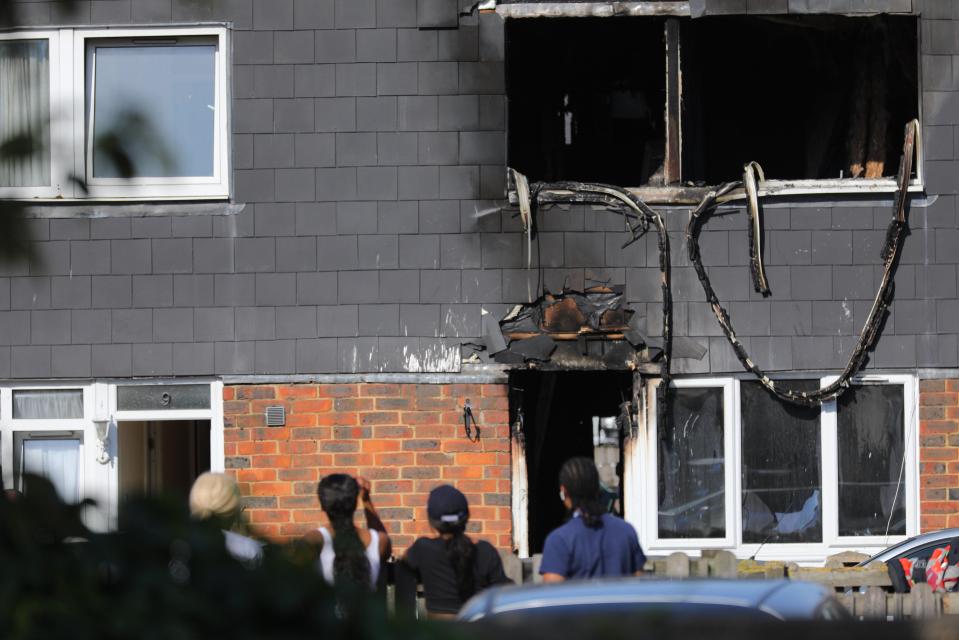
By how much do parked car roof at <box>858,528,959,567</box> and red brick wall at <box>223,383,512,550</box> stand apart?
249cm

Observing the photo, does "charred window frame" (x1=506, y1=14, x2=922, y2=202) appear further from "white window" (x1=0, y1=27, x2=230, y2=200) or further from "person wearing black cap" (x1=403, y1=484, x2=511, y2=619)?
"person wearing black cap" (x1=403, y1=484, x2=511, y2=619)

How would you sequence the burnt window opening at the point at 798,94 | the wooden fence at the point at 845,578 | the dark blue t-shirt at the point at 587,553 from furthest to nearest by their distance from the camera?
the burnt window opening at the point at 798,94
the wooden fence at the point at 845,578
the dark blue t-shirt at the point at 587,553

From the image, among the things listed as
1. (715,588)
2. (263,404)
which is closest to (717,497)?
(263,404)

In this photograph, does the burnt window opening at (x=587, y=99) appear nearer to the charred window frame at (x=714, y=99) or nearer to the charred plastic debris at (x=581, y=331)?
the charred window frame at (x=714, y=99)

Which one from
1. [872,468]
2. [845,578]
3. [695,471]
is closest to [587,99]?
[695,471]

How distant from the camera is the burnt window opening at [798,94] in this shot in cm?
968

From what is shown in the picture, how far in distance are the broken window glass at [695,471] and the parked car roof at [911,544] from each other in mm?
1234

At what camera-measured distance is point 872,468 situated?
9367 mm

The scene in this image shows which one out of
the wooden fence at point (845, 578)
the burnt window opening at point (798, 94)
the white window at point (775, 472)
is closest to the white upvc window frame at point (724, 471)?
the white window at point (775, 472)

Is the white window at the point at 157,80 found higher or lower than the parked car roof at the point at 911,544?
higher

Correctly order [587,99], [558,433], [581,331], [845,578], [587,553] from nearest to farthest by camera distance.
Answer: [587,553]
[845,578]
[581,331]
[587,99]
[558,433]

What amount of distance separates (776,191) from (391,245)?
274 centimetres

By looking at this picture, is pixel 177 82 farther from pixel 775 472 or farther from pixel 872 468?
pixel 872 468

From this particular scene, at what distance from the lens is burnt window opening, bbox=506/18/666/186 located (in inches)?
396
